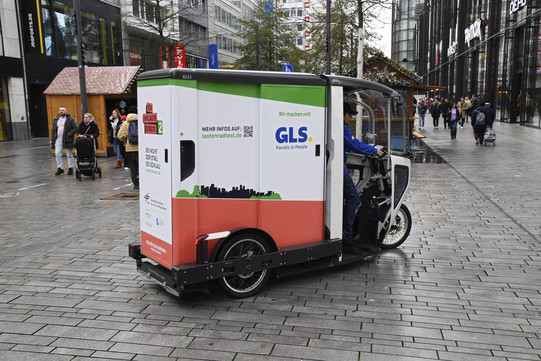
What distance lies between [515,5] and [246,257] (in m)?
33.1

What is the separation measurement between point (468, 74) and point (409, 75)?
108 feet

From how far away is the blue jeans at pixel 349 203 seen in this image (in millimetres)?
5875

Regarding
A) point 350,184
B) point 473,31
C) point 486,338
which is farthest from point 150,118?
point 473,31

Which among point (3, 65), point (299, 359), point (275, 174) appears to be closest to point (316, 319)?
point (299, 359)

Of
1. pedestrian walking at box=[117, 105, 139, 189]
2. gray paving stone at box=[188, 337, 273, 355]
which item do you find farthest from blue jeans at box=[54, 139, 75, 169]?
gray paving stone at box=[188, 337, 273, 355]

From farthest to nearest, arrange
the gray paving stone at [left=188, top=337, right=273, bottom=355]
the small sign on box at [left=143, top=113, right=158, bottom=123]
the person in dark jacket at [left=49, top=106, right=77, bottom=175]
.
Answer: the person in dark jacket at [left=49, top=106, right=77, bottom=175] < the small sign on box at [left=143, top=113, right=158, bottom=123] < the gray paving stone at [left=188, top=337, right=273, bottom=355]

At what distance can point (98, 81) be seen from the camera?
19.3 m

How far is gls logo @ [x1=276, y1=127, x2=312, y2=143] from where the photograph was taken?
5.08 metres

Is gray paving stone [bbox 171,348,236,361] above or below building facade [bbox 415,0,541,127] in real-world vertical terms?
below

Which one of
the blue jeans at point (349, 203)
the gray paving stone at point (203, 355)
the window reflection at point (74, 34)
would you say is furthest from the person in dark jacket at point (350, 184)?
the window reflection at point (74, 34)

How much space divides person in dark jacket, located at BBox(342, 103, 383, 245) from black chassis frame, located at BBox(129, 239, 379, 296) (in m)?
0.31

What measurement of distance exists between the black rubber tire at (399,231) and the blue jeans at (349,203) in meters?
0.93

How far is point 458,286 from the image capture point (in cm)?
531

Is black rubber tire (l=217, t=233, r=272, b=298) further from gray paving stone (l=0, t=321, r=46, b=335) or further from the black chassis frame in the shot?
gray paving stone (l=0, t=321, r=46, b=335)
